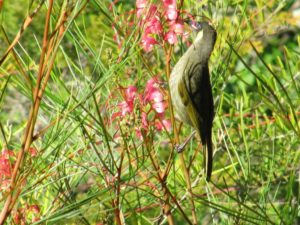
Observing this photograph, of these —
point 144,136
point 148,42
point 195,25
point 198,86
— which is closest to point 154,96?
point 148,42

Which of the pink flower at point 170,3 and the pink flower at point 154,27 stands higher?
the pink flower at point 170,3

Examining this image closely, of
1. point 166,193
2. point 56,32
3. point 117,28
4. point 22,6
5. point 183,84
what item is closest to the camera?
point 56,32

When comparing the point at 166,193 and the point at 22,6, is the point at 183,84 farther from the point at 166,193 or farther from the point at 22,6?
the point at 22,6

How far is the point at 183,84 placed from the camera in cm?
264

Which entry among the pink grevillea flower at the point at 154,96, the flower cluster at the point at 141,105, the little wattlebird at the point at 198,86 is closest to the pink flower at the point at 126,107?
the flower cluster at the point at 141,105

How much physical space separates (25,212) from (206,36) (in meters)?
1.06

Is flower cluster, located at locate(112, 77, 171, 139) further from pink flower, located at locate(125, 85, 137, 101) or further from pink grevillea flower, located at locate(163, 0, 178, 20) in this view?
pink grevillea flower, located at locate(163, 0, 178, 20)

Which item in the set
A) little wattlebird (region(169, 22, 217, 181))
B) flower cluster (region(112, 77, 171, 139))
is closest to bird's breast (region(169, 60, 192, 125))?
little wattlebird (region(169, 22, 217, 181))

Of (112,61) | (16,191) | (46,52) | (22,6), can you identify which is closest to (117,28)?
(112,61)

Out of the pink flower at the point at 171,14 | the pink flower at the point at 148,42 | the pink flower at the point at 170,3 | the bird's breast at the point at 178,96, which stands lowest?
the bird's breast at the point at 178,96

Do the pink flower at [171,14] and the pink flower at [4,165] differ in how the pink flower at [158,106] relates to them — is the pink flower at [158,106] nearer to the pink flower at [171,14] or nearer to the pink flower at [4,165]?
the pink flower at [171,14]

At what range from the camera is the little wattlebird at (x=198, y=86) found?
253cm

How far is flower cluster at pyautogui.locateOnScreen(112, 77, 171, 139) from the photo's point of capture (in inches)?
67.2

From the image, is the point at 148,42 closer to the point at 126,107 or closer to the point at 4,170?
the point at 126,107
